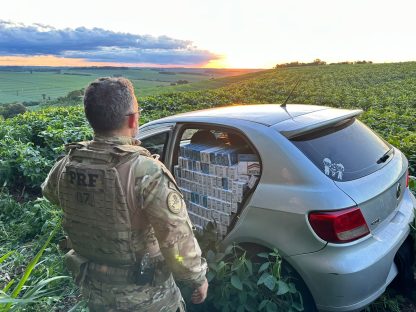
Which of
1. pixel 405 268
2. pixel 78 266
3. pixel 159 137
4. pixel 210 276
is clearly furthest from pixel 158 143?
pixel 405 268

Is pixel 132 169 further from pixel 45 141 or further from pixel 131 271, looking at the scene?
pixel 45 141

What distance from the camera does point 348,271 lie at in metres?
Result: 2.45

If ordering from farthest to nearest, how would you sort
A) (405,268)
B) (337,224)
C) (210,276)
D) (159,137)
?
1. (159,137)
2. (405,268)
3. (210,276)
4. (337,224)

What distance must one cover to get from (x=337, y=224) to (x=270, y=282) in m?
0.56

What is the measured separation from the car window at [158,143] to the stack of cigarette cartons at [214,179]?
19cm

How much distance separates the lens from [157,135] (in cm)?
375

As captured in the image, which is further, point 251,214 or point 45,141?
point 45,141

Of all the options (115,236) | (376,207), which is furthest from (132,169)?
(376,207)

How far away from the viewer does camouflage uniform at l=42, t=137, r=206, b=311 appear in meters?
1.83

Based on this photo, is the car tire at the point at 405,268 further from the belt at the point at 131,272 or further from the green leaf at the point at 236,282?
the belt at the point at 131,272

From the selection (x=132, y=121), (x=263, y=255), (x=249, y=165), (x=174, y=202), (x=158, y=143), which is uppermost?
(x=132, y=121)

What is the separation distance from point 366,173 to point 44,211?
3.67m

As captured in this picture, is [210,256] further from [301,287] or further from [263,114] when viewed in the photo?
[263,114]

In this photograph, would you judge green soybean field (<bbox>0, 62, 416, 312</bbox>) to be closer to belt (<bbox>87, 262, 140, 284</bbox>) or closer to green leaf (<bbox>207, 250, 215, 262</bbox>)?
green leaf (<bbox>207, 250, 215, 262</bbox>)
